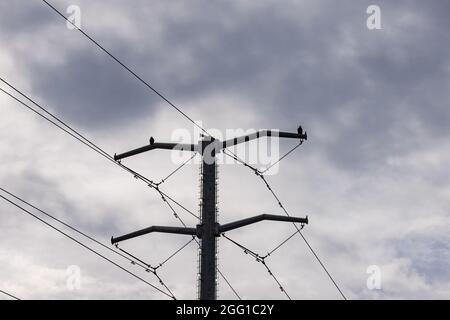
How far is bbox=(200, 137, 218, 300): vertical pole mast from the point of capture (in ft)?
88.4

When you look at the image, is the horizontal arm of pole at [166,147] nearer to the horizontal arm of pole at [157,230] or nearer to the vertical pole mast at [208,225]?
the vertical pole mast at [208,225]

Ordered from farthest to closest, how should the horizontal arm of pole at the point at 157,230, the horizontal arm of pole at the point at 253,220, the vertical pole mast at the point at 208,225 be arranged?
the horizontal arm of pole at the point at 157,230 < the horizontal arm of pole at the point at 253,220 < the vertical pole mast at the point at 208,225

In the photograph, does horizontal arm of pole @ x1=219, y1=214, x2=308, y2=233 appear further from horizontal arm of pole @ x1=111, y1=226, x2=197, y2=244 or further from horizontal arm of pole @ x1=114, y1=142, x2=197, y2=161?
horizontal arm of pole @ x1=114, y1=142, x2=197, y2=161

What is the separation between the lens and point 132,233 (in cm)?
2964

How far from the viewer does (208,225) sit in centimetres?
2781

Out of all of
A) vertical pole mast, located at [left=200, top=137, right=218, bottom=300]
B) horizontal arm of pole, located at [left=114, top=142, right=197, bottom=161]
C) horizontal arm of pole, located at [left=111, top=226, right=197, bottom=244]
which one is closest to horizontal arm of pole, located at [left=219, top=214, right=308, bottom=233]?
vertical pole mast, located at [left=200, top=137, right=218, bottom=300]

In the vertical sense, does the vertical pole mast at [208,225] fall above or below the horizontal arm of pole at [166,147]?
below

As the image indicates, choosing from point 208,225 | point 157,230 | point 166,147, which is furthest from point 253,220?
point 166,147

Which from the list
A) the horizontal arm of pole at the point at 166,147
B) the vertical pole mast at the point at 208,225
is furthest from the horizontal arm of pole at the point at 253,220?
the horizontal arm of pole at the point at 166,147

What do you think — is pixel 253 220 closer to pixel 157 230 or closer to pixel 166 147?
pixel 157 230

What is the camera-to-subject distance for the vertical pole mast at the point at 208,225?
1061 inches
